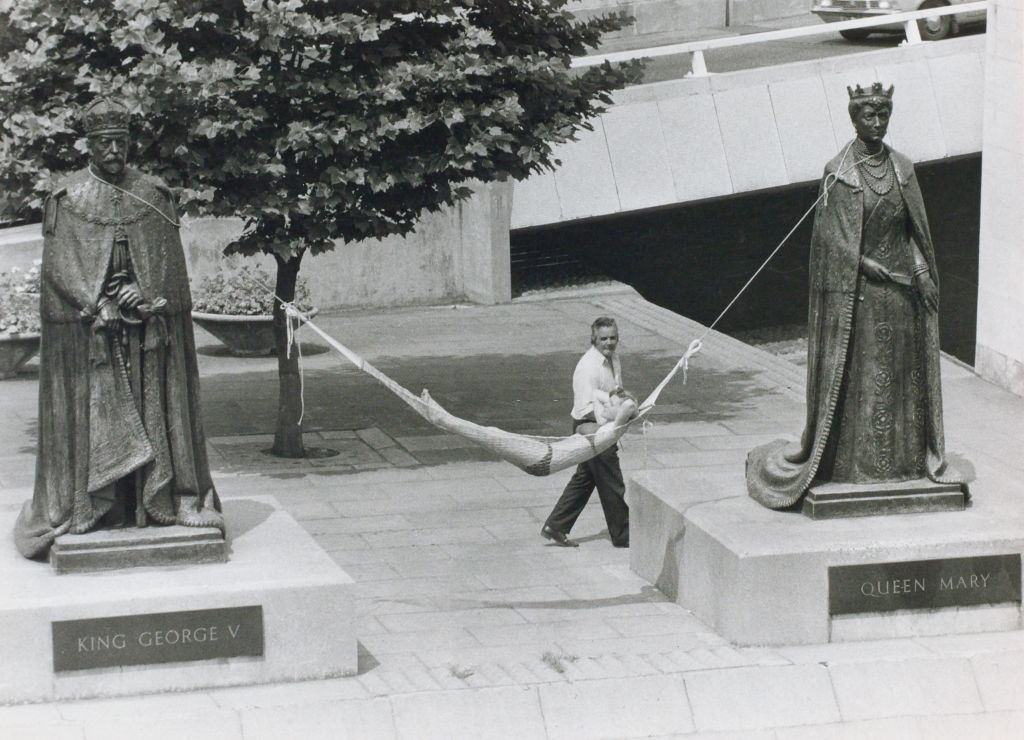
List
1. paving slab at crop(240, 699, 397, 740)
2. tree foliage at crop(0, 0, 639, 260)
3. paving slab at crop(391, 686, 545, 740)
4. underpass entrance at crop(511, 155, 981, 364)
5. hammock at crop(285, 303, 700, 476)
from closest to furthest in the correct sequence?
paving slab at crop(240, 699, 397, 740)
paving slab at crop(391, 686, 545, 740)
hammock at crop(285, 303, 700, 476)
tree foliage at crop(0, 0, 639, 260)
underpass entrance at crop(511, 155, 981, 364)

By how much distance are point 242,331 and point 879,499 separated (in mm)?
9143

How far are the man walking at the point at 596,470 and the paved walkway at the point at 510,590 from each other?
0.61 feet

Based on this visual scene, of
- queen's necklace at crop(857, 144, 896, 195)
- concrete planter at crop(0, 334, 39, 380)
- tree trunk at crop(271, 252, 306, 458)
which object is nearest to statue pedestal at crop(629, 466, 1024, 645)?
queen's necklace at crop(857, 144, 896, 195)

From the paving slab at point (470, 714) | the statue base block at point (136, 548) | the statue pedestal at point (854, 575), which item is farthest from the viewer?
the statue pedestal at point (854, 575)

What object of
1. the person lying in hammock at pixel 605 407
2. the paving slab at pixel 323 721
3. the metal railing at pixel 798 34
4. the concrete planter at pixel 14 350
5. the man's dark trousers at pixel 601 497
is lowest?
the paving slab at pixel 323 721

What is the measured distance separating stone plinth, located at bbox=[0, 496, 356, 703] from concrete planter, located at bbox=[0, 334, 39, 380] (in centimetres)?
792

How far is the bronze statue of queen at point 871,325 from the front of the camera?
10.8 metres

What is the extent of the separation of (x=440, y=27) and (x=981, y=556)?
20.3 feet

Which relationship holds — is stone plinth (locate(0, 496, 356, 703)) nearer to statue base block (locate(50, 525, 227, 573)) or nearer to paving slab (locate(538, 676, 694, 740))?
statue base block (locate(50, 525, 227, 573))

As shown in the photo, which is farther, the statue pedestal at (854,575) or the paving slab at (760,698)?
the statue pedestal at (854,575)

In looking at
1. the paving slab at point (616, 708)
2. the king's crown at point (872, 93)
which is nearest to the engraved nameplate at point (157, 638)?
the paving slab at point (616, 708)

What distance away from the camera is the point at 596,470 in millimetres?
12750

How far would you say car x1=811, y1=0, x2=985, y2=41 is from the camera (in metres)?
23.5

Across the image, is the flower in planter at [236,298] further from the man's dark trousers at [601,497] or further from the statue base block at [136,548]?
the statue base block at [136,548]
